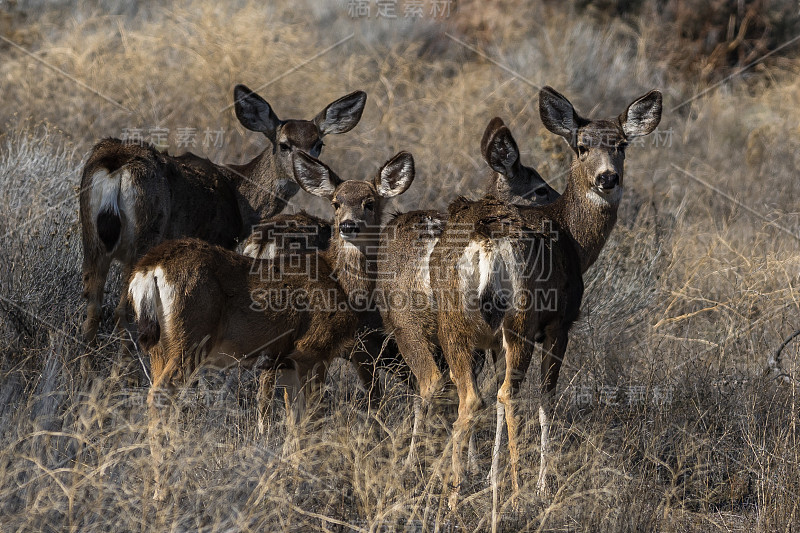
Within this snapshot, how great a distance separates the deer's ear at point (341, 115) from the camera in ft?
28.1

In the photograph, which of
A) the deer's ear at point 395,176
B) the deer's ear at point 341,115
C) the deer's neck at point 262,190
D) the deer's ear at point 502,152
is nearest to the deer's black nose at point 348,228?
the deer's ear at point 395,176

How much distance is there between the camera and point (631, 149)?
12.2m

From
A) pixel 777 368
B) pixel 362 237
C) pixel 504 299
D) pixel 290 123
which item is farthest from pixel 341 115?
pixel 777 368

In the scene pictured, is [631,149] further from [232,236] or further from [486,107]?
[232,236]

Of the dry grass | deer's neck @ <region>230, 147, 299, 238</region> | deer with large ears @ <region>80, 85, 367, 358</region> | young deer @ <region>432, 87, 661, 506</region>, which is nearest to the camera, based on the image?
the dry grass

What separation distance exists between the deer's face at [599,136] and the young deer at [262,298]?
40.3 inches

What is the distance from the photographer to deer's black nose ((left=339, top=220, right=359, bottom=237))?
6379 mm

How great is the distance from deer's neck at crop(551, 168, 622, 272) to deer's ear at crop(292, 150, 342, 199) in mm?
1465

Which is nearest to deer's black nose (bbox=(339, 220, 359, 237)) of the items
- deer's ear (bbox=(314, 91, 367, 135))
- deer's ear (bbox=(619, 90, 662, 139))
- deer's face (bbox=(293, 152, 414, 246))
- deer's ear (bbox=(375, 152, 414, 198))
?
deer's face (bbox=(293, 152, 414, 246))

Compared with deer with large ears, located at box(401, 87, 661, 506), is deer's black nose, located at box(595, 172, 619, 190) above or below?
above

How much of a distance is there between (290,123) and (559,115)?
2552 millimetres

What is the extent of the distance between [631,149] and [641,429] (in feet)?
22.2

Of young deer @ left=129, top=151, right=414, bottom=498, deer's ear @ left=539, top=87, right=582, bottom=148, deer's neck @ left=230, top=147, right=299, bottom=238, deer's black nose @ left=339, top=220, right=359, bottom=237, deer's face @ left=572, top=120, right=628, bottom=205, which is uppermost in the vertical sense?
deer's ear @ left=539, top=87, right=582, bottom=148

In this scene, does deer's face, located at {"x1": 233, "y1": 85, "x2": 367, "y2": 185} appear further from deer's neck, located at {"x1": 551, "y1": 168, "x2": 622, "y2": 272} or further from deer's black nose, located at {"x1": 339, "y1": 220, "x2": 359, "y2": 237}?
deer's neck, located at {"x1": 551, "y1": 168, "x2": 622, "y2": 272}
